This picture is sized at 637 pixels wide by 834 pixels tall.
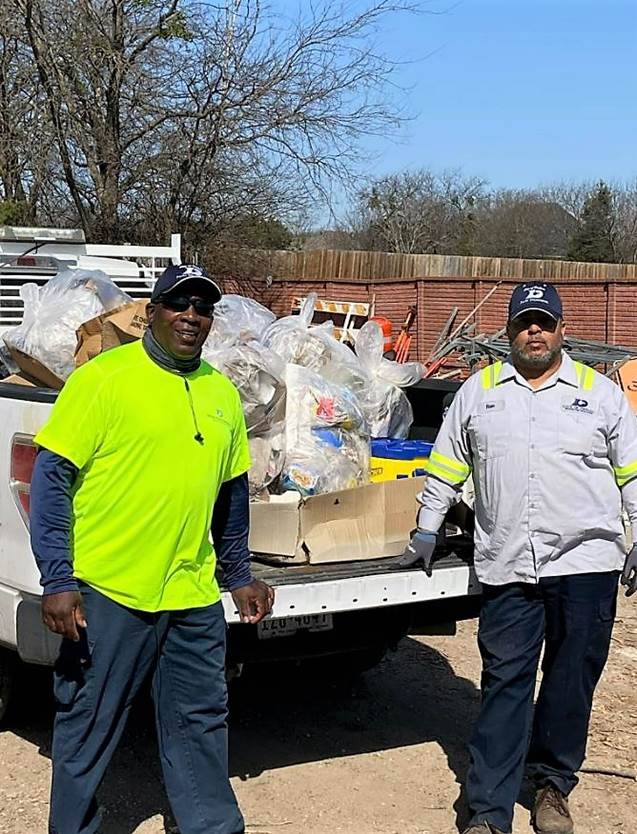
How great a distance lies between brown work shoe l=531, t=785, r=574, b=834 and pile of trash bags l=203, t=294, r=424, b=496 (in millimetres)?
1353

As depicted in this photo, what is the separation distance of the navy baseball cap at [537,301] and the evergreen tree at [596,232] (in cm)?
4456

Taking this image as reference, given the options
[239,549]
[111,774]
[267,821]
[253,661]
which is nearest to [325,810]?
[267,821]

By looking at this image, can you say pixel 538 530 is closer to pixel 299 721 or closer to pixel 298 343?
pixel 298 343

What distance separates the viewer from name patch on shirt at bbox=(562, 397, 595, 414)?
12.7 ft

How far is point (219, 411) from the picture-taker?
137 inches

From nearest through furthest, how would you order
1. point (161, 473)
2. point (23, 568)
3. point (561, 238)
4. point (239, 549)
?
1. point (161, 473)
2. point (239, 549)
3. point (23, 568)
4. point (561, 238)

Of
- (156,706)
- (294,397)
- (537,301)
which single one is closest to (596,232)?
(294,397)

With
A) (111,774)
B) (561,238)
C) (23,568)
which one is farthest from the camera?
(561,238)

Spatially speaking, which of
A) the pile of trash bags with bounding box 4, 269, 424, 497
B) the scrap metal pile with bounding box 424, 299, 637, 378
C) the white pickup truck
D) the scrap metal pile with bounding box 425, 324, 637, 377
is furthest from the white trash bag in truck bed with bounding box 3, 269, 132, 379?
the scrap metal pile with bounding box 425, 324, 637, 377

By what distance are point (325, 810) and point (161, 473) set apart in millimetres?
1603

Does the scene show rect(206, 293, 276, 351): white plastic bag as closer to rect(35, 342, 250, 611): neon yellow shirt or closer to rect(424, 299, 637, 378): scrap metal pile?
rect(35, 342, 250, 611): neon yellow shirt

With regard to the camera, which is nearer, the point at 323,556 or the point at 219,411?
the point at 219,411

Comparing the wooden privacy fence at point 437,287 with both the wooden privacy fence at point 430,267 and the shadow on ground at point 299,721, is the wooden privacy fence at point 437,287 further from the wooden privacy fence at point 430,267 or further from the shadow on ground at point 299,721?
the shadow on ground at point 299,721

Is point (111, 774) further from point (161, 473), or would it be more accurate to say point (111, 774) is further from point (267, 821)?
point (161, 473)
